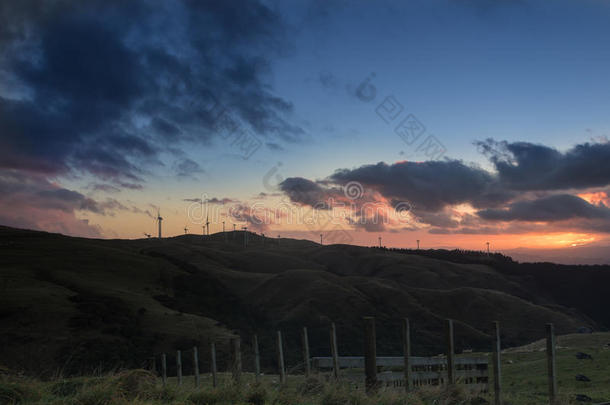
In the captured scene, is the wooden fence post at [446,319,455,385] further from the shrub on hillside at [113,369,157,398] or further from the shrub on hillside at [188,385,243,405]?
the shrub on hillside at [113,369,157,398]

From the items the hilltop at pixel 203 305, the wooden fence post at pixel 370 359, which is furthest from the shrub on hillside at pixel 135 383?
the hilltop at pixel 203 305

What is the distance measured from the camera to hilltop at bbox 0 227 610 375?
61.2 metres

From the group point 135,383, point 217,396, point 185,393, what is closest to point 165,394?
point 185,393

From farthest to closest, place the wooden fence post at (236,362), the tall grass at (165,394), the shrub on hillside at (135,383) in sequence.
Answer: the wooden fence post at (236,362) → the shrub on hillside at (135,383) → the tall grass at (165,394)

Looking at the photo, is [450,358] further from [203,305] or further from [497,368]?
[203,305]

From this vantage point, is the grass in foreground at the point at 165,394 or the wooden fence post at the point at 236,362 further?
the wooden fence post at the point at 236,362

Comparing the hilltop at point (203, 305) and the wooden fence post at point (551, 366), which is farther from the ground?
the wooden fence post at point (551, 366)

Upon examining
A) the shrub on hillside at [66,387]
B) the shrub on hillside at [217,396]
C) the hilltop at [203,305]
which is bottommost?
the hilltop at [203,305]

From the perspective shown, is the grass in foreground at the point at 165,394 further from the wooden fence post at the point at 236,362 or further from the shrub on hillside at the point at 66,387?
the wooden fence post at the point at 236,362

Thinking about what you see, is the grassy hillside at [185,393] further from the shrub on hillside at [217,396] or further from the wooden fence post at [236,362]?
the wooden fence post at [236,362]

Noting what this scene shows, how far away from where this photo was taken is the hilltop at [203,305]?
6119cm

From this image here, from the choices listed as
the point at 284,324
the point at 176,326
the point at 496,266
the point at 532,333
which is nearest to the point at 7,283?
the point at 176,326

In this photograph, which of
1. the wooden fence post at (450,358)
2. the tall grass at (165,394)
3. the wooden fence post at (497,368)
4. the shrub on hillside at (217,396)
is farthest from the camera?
the wooden fence post at (450,358)

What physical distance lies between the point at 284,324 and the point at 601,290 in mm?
119267
